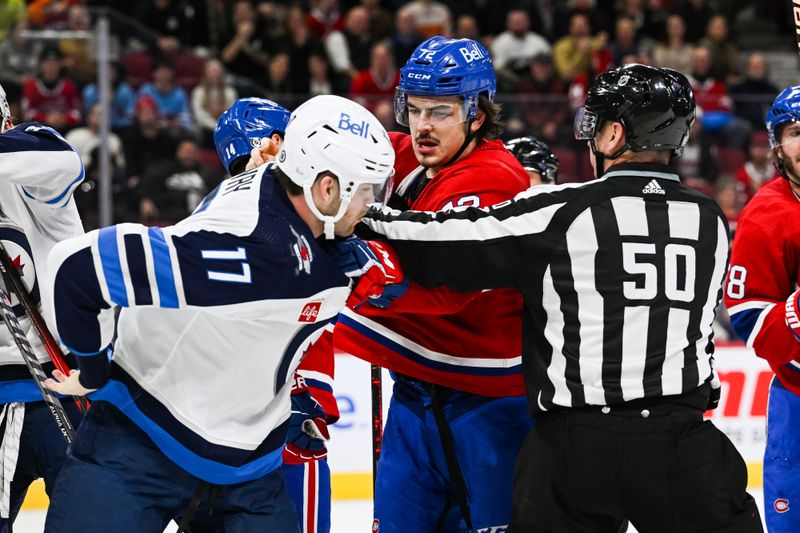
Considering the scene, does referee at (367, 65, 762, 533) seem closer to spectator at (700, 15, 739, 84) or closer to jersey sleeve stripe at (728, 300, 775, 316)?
jersey sleeve stripe at (728, 300, 775, 316)

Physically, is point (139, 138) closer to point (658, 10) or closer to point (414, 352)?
point (414, 352)

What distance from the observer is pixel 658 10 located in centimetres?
1016

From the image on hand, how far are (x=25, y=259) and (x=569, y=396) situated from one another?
56.1 inches

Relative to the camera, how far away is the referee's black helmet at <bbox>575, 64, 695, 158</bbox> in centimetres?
262

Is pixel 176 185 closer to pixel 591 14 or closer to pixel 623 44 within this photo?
pixel 623 44

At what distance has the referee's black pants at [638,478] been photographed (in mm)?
2529

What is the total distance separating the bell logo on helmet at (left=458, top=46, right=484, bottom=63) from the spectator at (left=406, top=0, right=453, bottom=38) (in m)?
6.77

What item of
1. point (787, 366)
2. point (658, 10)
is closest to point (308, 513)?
point (787, 366)

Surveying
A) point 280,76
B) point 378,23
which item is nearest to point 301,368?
point 280,76

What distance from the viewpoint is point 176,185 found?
6852 mm

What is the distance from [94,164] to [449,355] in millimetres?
4183

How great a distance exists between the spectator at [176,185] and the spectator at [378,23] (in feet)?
9.81

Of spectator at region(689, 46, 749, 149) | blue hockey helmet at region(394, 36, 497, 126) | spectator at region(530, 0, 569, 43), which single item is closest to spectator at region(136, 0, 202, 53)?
spectator at region(530, 0, 569, 43)

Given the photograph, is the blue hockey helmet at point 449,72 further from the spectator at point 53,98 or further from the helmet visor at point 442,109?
the spectator at point 53,98
